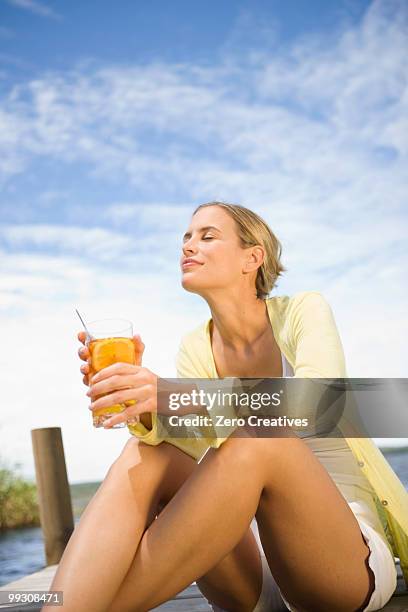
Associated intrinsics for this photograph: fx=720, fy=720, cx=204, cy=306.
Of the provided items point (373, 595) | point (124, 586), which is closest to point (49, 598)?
point (124, 586)

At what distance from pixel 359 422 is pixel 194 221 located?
0.82 metres

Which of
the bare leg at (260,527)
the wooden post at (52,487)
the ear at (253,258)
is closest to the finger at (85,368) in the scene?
the bare leg at (260,527)

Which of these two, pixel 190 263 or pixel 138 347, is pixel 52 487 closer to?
pixel 190 263

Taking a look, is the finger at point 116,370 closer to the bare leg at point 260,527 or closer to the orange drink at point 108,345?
the orange drink at point 108,345

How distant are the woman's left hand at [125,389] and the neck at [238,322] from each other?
0.69 meters

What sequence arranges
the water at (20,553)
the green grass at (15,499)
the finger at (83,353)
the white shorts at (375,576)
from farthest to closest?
the green grass at (15,499) → the water at (20,553) → the finger at (83,353) → the white shorts at (375,576)

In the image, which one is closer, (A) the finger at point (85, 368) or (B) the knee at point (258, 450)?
(B) the knee at point (258, 450)

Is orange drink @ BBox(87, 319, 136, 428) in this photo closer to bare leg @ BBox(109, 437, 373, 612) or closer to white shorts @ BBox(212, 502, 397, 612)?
bare leg @ BBox(109, 437, 373, 612)

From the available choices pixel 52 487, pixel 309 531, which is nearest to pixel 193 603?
pixel 309 531

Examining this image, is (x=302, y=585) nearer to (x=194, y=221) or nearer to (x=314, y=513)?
(x=314, y=513)

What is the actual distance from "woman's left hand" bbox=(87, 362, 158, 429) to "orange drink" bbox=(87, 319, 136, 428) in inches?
3.2

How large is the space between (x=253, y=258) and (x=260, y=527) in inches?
37.6

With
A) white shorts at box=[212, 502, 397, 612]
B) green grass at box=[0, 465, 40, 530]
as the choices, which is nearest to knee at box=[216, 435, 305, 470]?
white shorts at box=[212, 502, 397, 612]

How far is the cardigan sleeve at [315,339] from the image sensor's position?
176 cm
